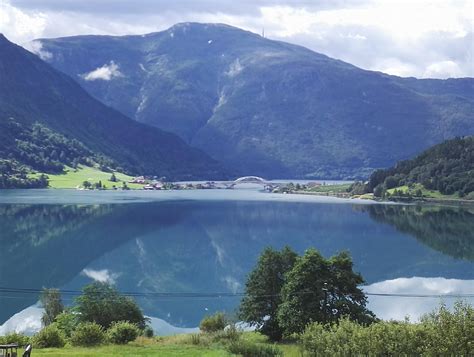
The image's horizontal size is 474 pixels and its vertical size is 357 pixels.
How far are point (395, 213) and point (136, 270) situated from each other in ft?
285

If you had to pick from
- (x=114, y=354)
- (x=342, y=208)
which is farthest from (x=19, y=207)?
(x=114, y=354)

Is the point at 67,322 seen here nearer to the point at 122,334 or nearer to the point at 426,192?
the point at 122,334

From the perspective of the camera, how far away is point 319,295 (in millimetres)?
38844

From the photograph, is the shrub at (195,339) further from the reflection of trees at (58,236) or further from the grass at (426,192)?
the grass at (426,192)

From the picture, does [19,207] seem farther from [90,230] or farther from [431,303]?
[431,303]

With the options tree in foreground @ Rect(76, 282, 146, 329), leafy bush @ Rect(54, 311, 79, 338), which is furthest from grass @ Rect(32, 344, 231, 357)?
tree in foreground @ Rect(76, 282, 146, 329)

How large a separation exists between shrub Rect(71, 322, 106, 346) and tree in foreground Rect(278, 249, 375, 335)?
10499 millimetres

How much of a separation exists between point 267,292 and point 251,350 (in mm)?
10296

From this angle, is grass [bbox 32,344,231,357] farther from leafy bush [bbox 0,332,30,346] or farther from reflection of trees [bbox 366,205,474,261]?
reflection of trees [bbox 366,205,474,261]

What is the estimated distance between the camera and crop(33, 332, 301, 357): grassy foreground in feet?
100

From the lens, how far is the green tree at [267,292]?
134 ft

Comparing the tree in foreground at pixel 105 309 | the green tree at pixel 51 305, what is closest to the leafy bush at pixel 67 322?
the tree in foreground at pixel 105 309

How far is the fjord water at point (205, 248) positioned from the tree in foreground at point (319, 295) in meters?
13.2

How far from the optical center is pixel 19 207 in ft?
495
